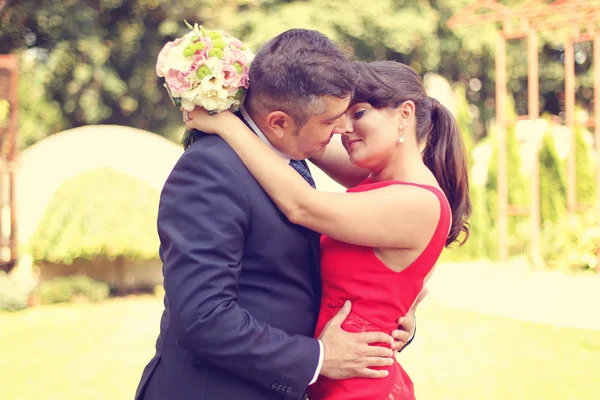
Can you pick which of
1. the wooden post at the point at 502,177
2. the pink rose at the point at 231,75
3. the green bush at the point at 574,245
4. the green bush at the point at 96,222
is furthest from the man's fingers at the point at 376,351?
the wooden post at the point at 502,177

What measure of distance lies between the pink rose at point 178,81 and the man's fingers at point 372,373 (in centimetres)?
108

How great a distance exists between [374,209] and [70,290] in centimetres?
966

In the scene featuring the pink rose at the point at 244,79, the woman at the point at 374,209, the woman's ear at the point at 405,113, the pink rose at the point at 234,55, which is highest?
the pink rose at the point at 234,55

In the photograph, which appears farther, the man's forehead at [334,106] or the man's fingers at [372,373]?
the man's fingers at [372,373]

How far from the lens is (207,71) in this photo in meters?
2.18

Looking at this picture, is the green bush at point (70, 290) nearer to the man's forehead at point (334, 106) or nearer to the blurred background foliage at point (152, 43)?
the man's forehead at point (334, 106)

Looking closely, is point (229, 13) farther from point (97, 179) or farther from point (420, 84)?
point (420, 84)

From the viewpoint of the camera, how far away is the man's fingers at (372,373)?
2.30m

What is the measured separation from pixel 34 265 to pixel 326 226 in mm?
10001

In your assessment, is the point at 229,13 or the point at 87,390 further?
the point at 229,13

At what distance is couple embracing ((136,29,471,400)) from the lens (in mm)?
1988

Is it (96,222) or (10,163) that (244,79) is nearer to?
(96,222)

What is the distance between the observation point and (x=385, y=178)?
2.61 metres

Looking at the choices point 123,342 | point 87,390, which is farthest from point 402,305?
point 123,342
